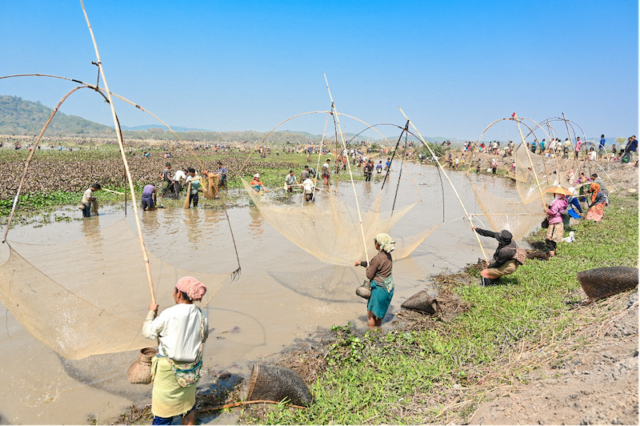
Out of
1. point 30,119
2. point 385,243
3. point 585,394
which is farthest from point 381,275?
point 30,119

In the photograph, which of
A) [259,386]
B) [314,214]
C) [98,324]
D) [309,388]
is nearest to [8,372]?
[98,324]

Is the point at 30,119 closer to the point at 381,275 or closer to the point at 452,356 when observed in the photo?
the point at 381,275

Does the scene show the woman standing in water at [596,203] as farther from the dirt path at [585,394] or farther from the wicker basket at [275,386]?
the wicker basket at [275,386]

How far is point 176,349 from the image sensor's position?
2355 millimetres

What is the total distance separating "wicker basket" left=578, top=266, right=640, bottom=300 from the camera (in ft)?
12.4

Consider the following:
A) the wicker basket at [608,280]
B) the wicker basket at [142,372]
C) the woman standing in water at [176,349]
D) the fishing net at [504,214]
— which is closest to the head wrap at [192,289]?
the woman standing in water at [176,349]

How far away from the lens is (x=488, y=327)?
3902 millimetres

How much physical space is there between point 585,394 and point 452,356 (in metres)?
1.38

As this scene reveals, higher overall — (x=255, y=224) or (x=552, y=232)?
(x=552, y=232)

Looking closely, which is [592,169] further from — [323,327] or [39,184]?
[39,184]

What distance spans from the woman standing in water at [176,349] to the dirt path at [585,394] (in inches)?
75.0

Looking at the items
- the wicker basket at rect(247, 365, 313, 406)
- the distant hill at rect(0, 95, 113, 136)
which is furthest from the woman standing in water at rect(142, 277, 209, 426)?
the distant hill at rect(0, 95, 113, 136)

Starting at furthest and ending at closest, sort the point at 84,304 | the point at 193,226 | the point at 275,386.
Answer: the point at 193,226, the point at 84,304, the point at 275,386

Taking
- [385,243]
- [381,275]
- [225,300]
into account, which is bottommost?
[225,300]
